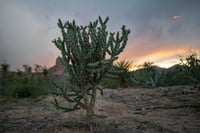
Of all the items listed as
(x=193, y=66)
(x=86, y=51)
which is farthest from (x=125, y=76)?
(x=86, y=51)

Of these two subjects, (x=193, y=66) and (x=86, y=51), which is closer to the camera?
(x=86, y=51)

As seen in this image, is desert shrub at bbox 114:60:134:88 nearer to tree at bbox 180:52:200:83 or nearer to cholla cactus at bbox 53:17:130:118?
tree at bbox 180:52:200:83

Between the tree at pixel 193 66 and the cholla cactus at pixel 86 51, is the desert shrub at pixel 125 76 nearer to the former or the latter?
the tree at pixel 193 66

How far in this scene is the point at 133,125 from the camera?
10.5ft

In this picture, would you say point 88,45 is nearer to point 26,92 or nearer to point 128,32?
point 128,32

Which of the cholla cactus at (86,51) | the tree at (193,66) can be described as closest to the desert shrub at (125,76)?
the tree at (193,66)

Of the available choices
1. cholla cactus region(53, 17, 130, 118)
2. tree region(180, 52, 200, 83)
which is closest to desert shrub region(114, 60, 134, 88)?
tree region(180, 52, 200, 83)

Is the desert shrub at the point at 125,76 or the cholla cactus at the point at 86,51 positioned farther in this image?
the desert shrub at the point at 125,76

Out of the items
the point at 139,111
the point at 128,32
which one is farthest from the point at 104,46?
the point at 139,111

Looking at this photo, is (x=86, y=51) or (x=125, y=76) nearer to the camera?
(x=86, y=51)

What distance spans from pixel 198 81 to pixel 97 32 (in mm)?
6062

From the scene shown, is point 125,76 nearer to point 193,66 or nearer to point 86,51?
point 193,66

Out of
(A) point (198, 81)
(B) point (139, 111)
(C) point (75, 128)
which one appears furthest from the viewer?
(A) point (198, 81)

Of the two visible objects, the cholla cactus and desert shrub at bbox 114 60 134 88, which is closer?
the cholla cactus
